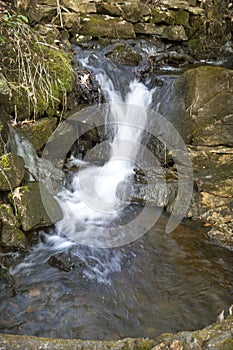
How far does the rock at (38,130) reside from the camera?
4.48 meters

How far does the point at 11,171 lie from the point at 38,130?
92cm

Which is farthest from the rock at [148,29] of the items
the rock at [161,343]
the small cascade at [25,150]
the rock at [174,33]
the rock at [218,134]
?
the rock at [161,343]

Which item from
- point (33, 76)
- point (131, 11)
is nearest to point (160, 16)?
point (131, 11)

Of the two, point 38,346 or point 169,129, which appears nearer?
point 38,346

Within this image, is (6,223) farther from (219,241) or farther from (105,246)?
(219,241)

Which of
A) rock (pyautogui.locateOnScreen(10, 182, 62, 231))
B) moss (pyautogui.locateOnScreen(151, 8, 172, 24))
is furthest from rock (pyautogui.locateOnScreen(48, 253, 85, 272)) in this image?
moss (pyautogui.locateOnScreen(151, 8, 172, 24))

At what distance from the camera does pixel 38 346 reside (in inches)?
73.3

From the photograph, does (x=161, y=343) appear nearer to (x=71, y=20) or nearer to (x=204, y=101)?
(x=204, y=101)

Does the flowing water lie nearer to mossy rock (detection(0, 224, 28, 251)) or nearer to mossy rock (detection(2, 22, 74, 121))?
mossy rock (detection(0, 224, 28, 251))

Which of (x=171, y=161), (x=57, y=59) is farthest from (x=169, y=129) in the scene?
(x=57, y=59)

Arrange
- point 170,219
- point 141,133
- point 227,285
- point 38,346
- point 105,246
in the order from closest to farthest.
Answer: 1. point 38,346
2. point 227,285
3. point 105,246
4. point 170,219
5. point 141,133

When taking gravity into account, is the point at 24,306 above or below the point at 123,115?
below

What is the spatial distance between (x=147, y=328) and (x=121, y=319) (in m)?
0.27

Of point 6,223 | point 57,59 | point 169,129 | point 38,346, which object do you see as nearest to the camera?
point 38,346
